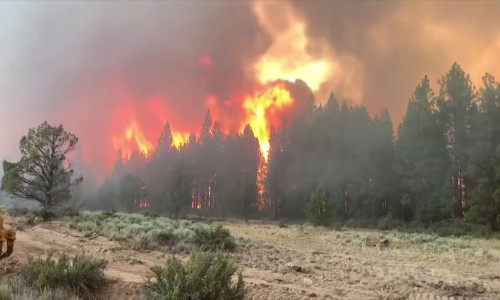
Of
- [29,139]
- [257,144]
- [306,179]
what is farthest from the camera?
[257,144]

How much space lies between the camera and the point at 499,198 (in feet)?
99.4

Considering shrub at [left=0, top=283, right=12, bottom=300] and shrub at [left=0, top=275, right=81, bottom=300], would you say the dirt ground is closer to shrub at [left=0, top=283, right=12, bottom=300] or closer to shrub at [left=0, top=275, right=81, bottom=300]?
shrub at [left=0, top=275, right=81, bottom=300]

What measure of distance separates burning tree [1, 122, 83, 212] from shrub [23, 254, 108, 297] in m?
21.4

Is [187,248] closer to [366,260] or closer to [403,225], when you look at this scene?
[366,260]

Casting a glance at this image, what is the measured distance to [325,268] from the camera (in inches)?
533

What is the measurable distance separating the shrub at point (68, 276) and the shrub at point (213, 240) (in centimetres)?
690

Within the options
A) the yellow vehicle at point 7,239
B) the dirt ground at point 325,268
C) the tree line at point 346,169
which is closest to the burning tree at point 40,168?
the tree line at point 346,169

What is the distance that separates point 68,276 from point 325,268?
27.6ft

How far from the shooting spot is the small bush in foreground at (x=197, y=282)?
6.85 meters

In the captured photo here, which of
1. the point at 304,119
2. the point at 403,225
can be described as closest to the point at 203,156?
the point at 304,119

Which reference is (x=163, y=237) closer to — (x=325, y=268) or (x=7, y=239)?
(x=325, y=268)

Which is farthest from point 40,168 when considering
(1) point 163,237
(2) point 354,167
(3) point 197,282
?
(2) point 354,167

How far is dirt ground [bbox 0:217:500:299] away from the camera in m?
9.80

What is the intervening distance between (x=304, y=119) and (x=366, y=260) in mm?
50089
